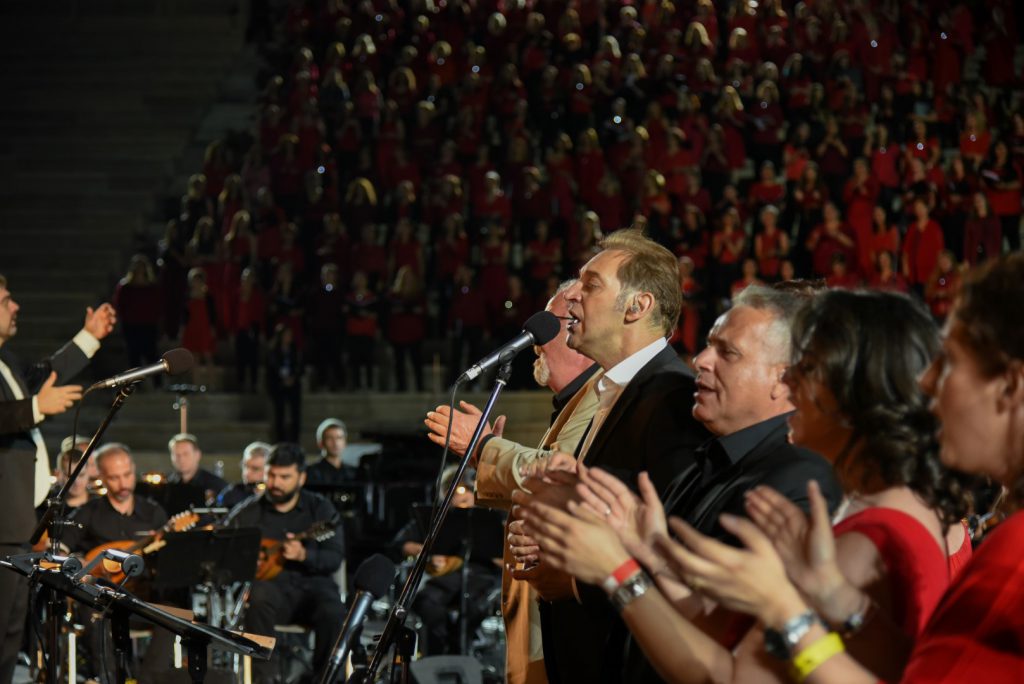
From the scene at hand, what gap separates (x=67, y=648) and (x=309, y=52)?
11.4 m

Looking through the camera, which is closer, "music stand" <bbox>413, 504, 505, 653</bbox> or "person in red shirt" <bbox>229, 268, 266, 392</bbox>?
"music stand" <bbox>413, 504, 505, 653</bbox>

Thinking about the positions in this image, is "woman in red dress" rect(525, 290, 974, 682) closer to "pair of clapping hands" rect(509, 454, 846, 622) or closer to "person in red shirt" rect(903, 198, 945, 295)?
"pair of clapping hands" rect(509, 454, 846, 622)

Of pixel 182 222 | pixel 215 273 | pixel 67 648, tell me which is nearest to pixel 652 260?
pixel 67 648

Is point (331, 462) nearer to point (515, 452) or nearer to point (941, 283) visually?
point (941, 283)

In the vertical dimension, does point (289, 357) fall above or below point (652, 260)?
below

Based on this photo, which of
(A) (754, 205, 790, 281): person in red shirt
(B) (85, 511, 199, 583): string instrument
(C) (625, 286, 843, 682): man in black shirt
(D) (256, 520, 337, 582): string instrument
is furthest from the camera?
(A) (754, 205, 790, 281): person in red shirt

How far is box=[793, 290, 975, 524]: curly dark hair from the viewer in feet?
6.82

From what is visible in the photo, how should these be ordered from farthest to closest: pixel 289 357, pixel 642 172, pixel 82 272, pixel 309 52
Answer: pixel 309 52 < pixel 82 272 < pixel 642 172 < pixel 289 357

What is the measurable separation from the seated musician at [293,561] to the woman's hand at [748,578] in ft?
20.3

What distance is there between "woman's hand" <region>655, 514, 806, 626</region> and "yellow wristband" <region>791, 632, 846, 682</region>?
0.05 meters

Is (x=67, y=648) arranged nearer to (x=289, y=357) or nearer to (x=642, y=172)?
(x=289, y=357)

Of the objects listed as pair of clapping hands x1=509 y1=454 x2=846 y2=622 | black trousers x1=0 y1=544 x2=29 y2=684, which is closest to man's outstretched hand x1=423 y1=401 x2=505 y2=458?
pair of clapping hands x1=509 y1=454 x2=846 y2=622

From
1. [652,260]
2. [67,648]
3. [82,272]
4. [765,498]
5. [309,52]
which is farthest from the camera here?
[309,52]

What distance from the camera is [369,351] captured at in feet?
45.4
